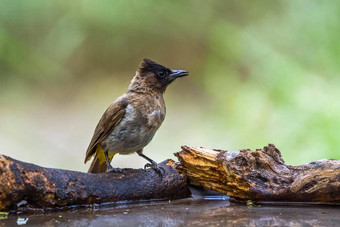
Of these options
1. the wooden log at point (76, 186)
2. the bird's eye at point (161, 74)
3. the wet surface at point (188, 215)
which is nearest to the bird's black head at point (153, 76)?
the bird's eye at point (161, 74)

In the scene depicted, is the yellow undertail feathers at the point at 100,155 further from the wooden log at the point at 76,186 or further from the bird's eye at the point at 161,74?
the bird's eye at the point at 161,74

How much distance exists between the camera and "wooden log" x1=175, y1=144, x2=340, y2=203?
3828mm

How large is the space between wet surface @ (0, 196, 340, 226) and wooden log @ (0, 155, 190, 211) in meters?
0.08

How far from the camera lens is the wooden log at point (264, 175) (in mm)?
3828

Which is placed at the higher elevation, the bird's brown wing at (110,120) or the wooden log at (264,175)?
the bird's brown wing at (110,120)

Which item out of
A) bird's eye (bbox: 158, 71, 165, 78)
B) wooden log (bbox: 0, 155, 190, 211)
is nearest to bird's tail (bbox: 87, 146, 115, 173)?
wooden log (bbox: 0, 155, 190, 211)

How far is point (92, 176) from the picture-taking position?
3.94 meters

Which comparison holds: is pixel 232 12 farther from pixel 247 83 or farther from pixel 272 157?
pixel 272 157

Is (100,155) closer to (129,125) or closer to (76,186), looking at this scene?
(129,125)

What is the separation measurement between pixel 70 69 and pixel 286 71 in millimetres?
3052

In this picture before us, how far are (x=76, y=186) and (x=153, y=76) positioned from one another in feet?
4.66

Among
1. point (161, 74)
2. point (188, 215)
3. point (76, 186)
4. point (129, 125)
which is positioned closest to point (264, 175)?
point (188, 215)

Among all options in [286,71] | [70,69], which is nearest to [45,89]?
[70,69]

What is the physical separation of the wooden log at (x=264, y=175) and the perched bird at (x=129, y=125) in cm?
40
